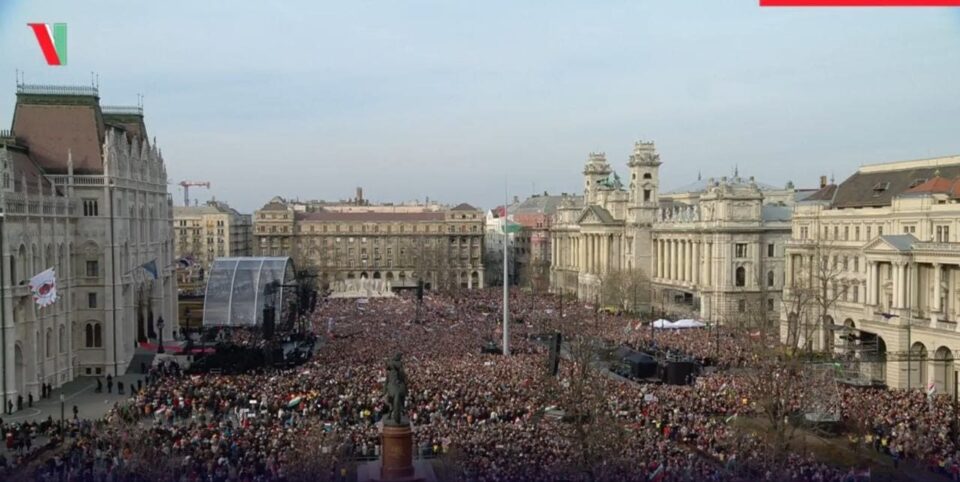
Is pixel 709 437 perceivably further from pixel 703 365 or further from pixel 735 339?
pixel 735 339

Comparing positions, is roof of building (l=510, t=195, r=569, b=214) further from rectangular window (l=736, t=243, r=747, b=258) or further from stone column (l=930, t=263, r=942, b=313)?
stone column (l=930, t=263, r=942, b=313)

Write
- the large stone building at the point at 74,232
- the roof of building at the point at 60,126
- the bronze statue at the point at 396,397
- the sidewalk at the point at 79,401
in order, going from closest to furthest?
the bronze statue at the point at 396,397, the sidewalk at the point at 79,401, the large stone building at the point at 74,232, the roof of building at the point at 60,126

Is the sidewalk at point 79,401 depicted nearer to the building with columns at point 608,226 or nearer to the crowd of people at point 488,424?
the crowd of people at point 488,424

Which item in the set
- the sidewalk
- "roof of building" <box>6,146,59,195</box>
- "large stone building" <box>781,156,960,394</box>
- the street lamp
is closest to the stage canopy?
the street lamp

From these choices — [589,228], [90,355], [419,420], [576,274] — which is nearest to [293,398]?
[419,420]

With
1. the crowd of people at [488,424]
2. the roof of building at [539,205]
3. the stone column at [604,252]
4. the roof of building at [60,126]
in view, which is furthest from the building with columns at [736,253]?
the roof of building at [539,205]

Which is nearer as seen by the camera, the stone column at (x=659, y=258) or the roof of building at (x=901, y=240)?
the roof of building at (x=901, y=240)
